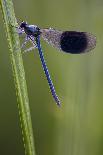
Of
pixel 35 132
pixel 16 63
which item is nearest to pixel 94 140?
pixel 35 132

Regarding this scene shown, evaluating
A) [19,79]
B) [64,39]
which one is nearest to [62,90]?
[64,39]

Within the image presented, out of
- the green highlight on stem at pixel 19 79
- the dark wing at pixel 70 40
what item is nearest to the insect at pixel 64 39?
the dark wing at pixel 70 40

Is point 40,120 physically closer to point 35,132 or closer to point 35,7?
point 35,132

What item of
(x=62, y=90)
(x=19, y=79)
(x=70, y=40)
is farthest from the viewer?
(x=62, y=90)

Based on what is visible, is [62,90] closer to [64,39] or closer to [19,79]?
[64,39]

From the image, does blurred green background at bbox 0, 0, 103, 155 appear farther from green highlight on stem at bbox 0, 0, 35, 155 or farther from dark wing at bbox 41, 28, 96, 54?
green highlight on stem at bbox 0, 0, 35, 155

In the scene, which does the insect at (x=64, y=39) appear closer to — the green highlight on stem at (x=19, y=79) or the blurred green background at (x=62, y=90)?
the blurred green background at (x=62, y=90)
